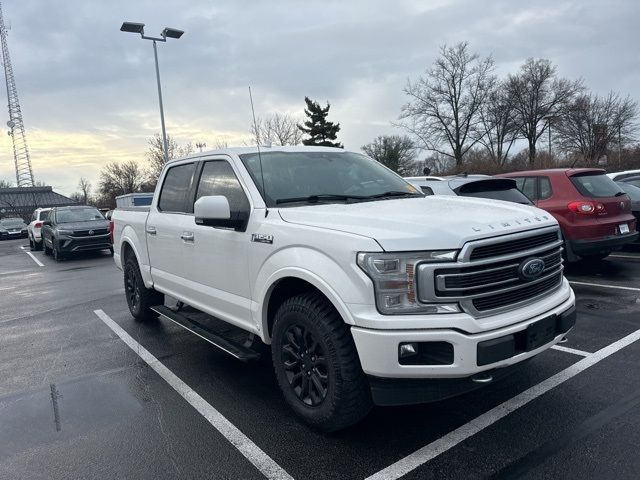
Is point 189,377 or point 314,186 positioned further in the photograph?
point 189,377

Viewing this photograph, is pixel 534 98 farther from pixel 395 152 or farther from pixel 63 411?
pixel 63 411

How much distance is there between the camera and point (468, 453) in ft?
9.87

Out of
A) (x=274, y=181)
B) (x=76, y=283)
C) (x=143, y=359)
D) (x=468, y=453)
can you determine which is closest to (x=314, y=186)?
(x=274, y=181)

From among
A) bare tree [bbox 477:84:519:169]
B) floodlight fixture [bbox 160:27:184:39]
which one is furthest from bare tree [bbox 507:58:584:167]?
floodlight fixture [bbox 160:27:184:39]

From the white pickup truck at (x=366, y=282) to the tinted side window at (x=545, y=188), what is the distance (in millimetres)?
4487

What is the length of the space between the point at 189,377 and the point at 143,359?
0.86 m

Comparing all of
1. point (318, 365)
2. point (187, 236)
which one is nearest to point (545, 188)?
point (187, 236)

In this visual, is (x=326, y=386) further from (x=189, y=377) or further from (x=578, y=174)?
(x=578, y=174)

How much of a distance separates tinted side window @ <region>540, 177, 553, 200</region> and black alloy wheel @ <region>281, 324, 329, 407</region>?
605cm

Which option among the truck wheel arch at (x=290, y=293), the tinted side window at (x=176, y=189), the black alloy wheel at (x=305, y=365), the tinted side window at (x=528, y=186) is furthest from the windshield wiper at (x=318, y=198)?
the tinted side window at (x=528, y=186)

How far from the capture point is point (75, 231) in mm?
15680

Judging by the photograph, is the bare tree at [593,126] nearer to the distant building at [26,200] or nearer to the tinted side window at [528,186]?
the tinted side window at [528,186]

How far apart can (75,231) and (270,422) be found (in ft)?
46.9

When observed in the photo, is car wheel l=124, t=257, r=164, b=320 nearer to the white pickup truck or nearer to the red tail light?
the white pickup truck
